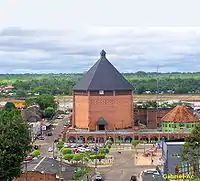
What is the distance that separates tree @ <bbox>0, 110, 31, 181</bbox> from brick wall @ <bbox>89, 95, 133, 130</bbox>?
5030 centimetres

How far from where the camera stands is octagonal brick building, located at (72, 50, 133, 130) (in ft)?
316

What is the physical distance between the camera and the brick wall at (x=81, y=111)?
9768cm

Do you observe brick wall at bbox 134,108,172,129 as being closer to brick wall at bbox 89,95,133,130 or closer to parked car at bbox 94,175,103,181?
brick wall at bbox 89,95,133,130

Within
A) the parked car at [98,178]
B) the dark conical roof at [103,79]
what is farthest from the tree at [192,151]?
the dark conical roof at [103,79]

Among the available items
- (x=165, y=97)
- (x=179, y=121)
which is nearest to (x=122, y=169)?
(x=179, y=121)

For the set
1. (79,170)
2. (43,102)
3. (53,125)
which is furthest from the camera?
(43,102)

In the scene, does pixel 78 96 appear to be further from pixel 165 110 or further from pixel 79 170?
pixel 79 170

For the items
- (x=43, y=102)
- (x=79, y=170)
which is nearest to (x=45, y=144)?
(x=79, y=170)

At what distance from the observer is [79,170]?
5503cm

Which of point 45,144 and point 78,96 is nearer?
point 45,144

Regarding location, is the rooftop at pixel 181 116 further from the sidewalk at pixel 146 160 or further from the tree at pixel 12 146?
the tree at pixel 12 146

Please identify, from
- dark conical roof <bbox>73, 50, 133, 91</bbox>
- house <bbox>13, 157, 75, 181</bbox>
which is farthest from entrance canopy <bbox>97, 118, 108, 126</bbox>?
house <bbox>13, 157, 75, 181</bbox>

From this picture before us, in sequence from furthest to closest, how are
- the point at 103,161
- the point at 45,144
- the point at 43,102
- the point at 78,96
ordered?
the point at 43,102 → the point at 78,96 → the point at 45,144 → the point at 103,161

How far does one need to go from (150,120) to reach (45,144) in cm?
2163
